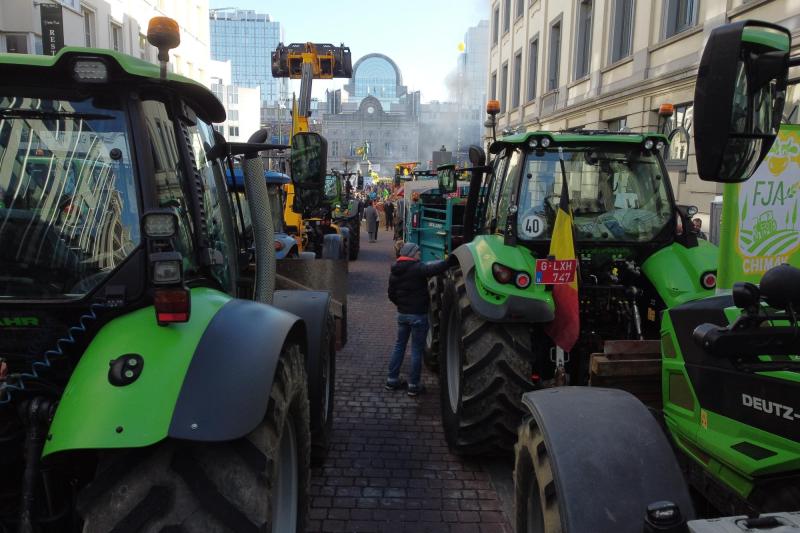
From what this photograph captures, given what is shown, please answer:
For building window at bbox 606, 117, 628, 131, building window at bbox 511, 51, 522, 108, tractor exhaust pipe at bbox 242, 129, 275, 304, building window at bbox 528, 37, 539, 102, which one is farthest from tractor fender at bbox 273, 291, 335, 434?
building window at bbox 511, 51, 522, 108

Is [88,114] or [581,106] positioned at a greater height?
[581,106]

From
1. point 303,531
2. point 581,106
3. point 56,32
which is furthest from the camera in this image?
point 581,106

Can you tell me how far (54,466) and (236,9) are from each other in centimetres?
15288

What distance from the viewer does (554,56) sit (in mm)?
24328

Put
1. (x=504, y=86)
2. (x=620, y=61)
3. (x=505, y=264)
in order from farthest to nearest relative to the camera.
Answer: (x=504, y=86) < (x=620, y=61) < (x=505, y=264)

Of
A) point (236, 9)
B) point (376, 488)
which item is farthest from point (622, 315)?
point (236, 9)

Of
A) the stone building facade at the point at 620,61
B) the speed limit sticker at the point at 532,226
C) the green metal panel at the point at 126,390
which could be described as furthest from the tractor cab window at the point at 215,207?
the stone building facade at the point at 620,61

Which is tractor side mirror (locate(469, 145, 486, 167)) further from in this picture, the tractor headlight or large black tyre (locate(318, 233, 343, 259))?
large black tyre (locate(318, 233, 343, 259))

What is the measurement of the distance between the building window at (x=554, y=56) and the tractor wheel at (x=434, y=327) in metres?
19.4

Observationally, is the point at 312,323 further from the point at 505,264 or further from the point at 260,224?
the point at 505,264

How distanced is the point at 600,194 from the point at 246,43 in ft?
493

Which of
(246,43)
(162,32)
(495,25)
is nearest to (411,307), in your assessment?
(162,32)

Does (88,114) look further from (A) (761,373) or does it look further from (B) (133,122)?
(A) (761,373)

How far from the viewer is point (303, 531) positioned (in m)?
2.75
